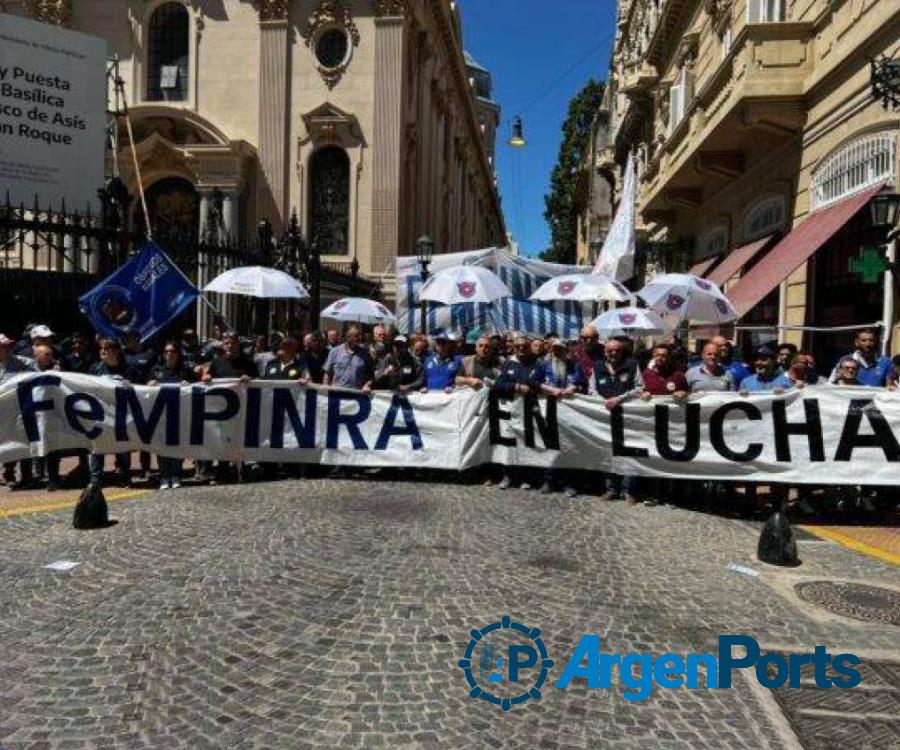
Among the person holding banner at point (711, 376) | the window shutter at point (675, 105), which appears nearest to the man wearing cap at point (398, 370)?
the person holding banner at point (711, 376)

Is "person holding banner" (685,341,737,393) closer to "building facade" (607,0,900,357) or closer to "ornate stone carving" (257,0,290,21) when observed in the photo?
"building facade" (607,0,900,357)

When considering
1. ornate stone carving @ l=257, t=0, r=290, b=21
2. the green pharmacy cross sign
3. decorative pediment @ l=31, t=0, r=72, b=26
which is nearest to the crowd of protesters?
the green pharmacy cross sign

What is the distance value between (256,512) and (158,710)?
3634mm

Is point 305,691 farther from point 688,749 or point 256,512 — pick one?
point 256,512

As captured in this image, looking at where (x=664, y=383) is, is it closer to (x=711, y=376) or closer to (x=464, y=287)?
(x=711, y=376)

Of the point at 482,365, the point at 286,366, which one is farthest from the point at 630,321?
the point at 286,366

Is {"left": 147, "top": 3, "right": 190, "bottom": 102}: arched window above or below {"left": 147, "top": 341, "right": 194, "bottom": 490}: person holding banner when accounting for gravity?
above

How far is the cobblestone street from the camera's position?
3398 mm

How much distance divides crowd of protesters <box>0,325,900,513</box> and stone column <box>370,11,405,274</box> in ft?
58.2

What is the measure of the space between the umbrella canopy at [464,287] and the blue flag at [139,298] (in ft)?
12.2

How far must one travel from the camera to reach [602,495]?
841 cm

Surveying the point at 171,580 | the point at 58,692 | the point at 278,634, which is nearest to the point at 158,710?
the point at 58,692

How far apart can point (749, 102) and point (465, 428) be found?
890 centimetres

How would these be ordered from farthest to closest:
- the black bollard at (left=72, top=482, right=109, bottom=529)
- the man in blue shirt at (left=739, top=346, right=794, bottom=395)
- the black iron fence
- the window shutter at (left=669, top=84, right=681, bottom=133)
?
the window shutter at (left=669, top=84, right=681, bottom=133), the black iron fence, the man in blue shirt at (left=739, top=346, right=794, bottom=395), the black bollard at (left=72, top=482, right=109, bottom=529)
